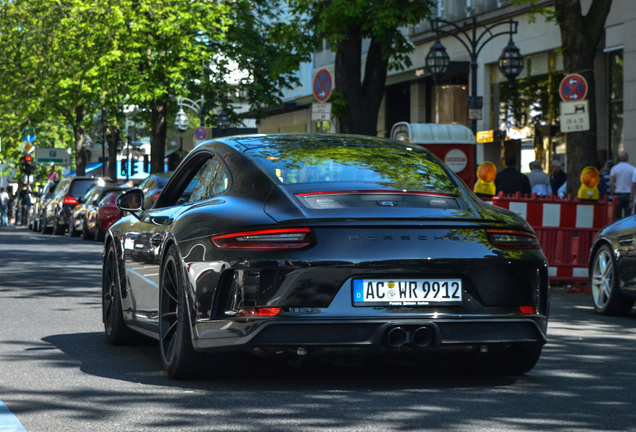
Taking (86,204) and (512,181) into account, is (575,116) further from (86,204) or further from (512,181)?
(86,204)

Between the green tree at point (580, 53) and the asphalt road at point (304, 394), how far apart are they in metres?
9.41

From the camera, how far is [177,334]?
688cm

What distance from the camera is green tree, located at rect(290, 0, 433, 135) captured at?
84.8 ft

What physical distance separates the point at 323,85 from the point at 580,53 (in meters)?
4.48

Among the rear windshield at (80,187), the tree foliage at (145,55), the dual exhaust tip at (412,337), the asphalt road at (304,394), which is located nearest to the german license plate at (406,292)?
the dual exhaust tip at (412,337)

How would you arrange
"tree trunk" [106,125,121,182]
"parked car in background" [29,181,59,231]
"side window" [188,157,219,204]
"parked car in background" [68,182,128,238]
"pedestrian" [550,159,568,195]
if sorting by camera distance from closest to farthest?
"side window" [188,157,219,204] → "pedestrian" [550,159,568,195] → "parked car in background" [68,182,128,238] → "parked car in background" [29,181,59,231] → "tree trunk" [106,125,121,182]

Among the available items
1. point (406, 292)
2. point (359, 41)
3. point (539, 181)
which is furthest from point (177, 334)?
point (359, 41)

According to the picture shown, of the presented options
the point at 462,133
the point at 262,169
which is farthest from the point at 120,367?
the point at 462,133

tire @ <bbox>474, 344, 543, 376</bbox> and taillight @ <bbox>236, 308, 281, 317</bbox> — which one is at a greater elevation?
taillight @ <bbox>236, 308, 281, 317</bbox>

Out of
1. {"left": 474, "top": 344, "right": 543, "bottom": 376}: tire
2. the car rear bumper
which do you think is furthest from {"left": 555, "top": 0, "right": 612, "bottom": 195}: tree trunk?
the car rear bumper

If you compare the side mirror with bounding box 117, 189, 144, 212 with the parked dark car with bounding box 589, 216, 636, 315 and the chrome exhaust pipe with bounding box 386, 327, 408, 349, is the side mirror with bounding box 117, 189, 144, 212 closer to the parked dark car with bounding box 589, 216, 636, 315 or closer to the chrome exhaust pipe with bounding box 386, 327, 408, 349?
the chrome exhaust pipe with bounding box 386, 327, 408, 349

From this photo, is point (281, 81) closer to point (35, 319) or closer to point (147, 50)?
point (147, 50)

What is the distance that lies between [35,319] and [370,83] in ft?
55.5

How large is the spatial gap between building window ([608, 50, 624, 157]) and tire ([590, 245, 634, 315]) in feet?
54.3
